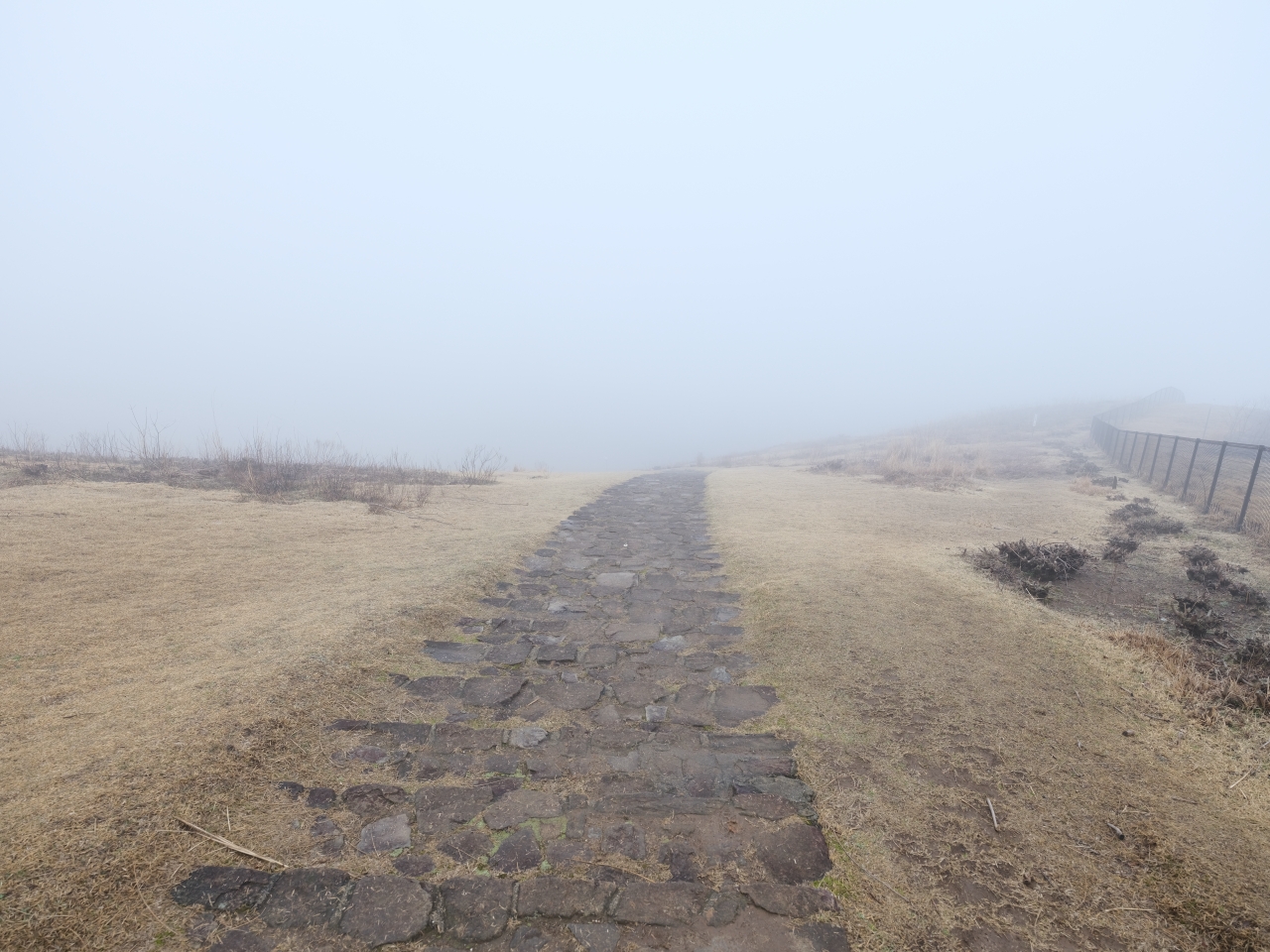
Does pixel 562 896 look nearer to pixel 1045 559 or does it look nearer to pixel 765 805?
pixel 765 805

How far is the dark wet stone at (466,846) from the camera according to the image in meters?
2.39

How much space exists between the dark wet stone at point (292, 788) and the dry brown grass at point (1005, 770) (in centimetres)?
252

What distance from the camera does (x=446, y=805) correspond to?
2697 mm

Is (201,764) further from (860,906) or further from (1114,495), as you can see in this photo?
(1114,495)

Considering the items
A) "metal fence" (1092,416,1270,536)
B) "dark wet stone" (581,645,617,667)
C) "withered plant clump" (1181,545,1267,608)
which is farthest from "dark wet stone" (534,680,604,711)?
"metal fence" (1092,416,1270,536)

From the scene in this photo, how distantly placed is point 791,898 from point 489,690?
7.58 feet

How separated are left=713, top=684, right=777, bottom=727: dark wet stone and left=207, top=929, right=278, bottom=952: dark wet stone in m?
2.48

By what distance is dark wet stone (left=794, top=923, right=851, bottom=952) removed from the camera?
2023 millimetres

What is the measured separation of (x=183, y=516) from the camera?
23.5 ft

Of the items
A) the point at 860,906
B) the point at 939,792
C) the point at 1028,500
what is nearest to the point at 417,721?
the point at 860,906

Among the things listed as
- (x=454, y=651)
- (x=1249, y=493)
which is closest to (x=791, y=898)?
(x=454, y=651)

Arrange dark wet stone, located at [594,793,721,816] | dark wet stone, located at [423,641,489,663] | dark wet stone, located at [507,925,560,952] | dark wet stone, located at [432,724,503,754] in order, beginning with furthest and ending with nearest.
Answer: dark wet stone, located at [423,641,489,663]
dark wet stone, located at [432,724,503,754]
dark wet stone, located at [594,793,721,816]
dark wet stone, located at [507,925,560,952]

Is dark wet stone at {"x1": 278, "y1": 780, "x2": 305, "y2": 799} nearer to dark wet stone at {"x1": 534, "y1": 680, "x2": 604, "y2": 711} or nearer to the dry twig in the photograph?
the dry twig

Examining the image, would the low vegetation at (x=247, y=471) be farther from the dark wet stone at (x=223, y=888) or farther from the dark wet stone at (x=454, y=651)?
the dark wet stone at (x=223, y=888)
